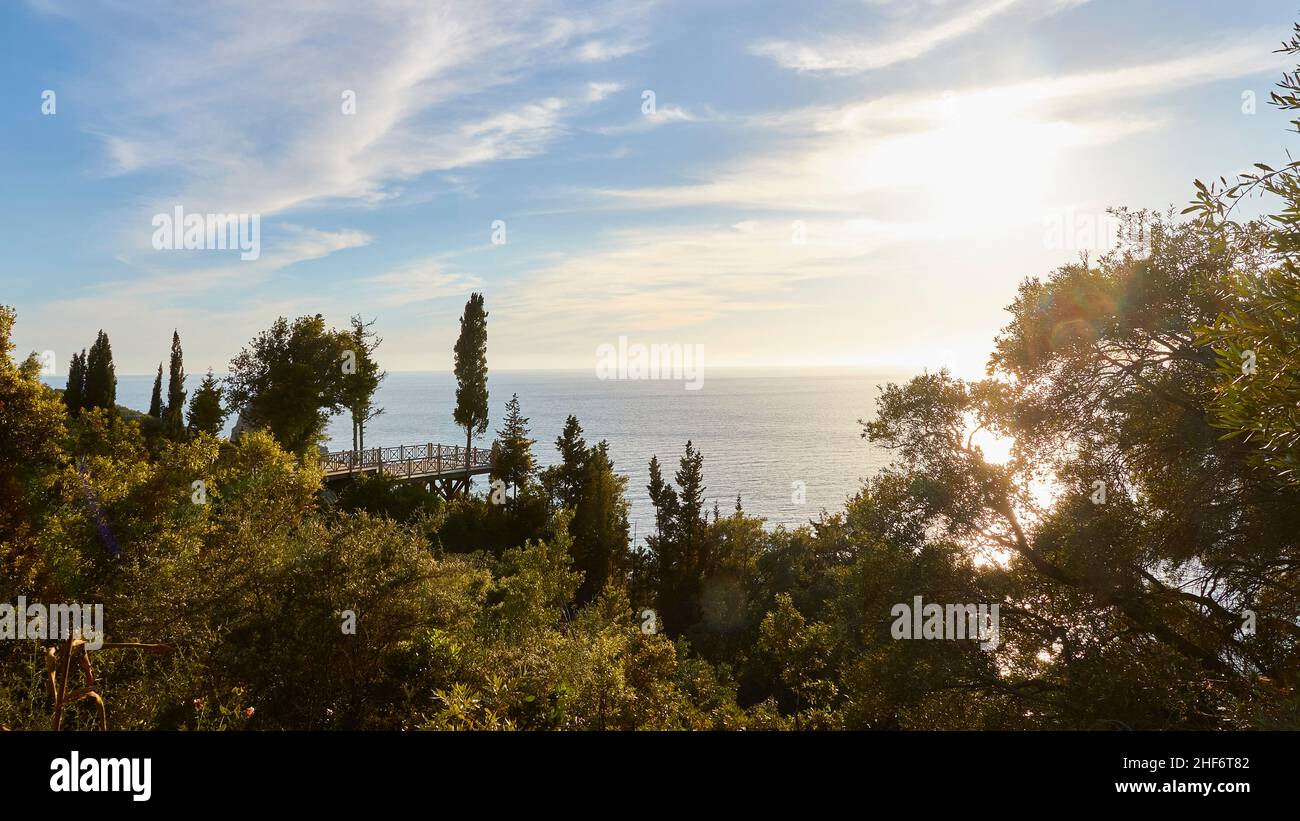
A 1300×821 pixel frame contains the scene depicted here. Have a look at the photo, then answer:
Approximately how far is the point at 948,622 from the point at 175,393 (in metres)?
52.5

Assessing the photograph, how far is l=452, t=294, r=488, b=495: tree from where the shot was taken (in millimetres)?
46938

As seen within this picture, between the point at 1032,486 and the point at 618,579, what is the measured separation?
2897 cm

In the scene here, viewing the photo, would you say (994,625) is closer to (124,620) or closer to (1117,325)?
(1117,325)

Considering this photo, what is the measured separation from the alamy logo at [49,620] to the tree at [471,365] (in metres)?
36.6

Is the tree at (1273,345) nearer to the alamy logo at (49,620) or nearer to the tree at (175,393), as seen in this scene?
the alamy logo at (49,620)

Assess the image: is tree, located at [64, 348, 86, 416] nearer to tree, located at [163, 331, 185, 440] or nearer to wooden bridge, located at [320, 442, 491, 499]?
tree, located at [163, 331, 185, 440]

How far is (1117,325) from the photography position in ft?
38.3

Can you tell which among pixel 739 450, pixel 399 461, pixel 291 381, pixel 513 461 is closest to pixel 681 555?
pixel 513 461

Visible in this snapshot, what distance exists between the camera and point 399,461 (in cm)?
4275

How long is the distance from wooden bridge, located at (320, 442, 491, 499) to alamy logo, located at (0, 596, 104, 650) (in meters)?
26.8

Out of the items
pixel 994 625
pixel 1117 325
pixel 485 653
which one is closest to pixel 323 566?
pixel 485 653

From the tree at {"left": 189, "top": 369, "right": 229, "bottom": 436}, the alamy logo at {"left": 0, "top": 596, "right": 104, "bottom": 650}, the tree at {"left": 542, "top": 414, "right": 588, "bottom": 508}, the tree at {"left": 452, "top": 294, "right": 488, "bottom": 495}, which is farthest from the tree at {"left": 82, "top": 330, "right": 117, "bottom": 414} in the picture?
the alamy logo at {"left": 0, "top": 596, "right": 104, "bottom": 650}
